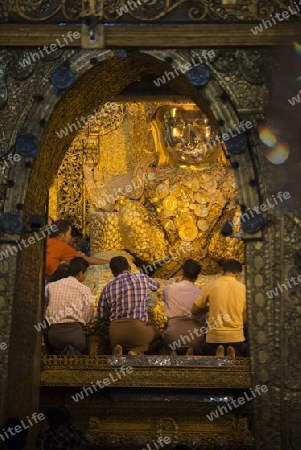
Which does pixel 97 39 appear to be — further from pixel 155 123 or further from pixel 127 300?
pixel 155 123

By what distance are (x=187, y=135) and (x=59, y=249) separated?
88.9 inches

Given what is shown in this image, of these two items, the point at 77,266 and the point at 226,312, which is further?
the point at 77,266

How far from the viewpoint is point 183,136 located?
1412cm

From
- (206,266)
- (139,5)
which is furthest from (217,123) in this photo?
(206,266)

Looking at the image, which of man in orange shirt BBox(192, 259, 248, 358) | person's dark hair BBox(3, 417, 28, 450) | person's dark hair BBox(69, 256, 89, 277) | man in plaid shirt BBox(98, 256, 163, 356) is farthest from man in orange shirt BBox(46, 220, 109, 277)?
person's dark hair BBox(3, 417, 28, 450)

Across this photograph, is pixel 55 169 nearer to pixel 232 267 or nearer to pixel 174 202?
pixel 232 267

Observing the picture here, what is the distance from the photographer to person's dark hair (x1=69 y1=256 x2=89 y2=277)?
39.5 feet

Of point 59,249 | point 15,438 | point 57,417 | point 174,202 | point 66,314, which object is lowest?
point 15,438

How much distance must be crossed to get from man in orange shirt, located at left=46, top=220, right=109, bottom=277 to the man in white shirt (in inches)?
45.8

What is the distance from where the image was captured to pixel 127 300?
1183 cm

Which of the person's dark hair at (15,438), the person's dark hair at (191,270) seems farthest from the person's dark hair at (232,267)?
the person's dark hair at (15,438)

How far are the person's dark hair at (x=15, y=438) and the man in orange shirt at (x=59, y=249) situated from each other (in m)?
4.00

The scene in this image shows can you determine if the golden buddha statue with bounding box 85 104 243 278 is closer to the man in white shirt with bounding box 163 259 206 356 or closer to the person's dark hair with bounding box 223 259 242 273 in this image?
the man in white shirt with bounding box 163 259 206 356

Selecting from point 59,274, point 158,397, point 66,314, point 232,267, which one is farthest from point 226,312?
point 59,274
